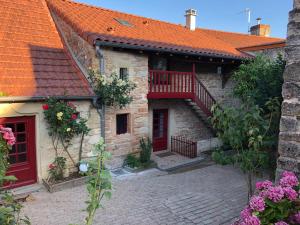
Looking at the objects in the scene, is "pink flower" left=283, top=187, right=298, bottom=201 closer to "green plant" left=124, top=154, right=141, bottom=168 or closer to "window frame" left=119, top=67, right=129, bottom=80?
"green plant" left=124, top=154, right=141, bottom=168

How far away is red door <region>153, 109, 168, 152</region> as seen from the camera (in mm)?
10867

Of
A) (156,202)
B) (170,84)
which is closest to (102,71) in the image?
(170,84)

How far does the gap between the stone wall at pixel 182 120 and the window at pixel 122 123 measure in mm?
1601

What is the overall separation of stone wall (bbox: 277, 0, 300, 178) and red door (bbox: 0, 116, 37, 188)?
245 inches

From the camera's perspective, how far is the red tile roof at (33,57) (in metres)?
7.12

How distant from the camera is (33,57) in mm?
7910

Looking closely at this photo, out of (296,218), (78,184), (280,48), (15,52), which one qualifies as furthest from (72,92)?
(280,48)

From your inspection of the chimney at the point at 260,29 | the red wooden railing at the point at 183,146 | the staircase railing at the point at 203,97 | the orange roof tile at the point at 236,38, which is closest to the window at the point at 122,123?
the red wooden railing at the point at 183,146

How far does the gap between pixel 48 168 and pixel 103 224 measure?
9.96 feet

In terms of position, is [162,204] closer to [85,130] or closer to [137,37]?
[85,130]

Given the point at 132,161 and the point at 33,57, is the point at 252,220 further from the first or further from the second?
the point at 33,57

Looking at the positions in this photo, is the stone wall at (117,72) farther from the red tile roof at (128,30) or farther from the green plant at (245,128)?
the green plant at (245,128)

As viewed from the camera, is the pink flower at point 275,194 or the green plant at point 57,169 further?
the green plant at point 57,169

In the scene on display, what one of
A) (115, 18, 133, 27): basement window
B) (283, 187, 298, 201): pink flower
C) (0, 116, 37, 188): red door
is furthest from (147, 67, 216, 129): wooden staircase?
(283, 187, 298, 201): pink flower
